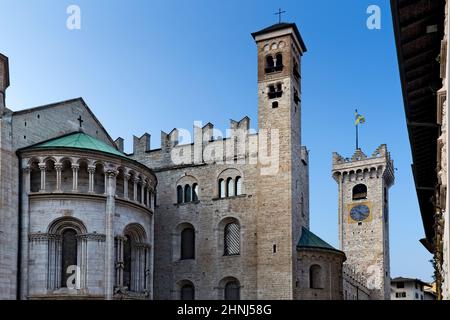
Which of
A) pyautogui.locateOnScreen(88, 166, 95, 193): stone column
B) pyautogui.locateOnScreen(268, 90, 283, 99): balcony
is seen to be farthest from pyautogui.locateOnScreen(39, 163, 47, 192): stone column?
pyautogui.locateOnScreen(268, 90, 283, 99): balcony

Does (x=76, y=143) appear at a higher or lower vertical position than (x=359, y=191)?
Answer: lower

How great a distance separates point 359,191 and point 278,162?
3229 centimetres

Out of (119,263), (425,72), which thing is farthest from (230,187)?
(425,72)

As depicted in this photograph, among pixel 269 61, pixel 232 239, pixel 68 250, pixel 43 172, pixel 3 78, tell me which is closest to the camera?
pixel 43 172

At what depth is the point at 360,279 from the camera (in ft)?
219

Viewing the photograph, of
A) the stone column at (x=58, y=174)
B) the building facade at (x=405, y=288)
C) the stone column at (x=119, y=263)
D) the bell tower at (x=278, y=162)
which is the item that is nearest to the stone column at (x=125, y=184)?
the stone column at (x=119, y=263)

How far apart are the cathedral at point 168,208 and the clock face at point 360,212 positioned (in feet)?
57.2

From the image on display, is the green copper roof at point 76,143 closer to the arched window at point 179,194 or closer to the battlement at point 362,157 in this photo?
the arched window at point 179,194

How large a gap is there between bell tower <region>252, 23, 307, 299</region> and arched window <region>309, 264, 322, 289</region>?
232 centimetres

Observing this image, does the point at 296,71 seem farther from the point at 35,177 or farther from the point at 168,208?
the point at 35,177

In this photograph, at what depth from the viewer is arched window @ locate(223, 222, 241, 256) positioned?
44250mm

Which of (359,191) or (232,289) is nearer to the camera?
(232,289)

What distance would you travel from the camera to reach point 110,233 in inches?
1398

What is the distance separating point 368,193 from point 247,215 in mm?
31155
